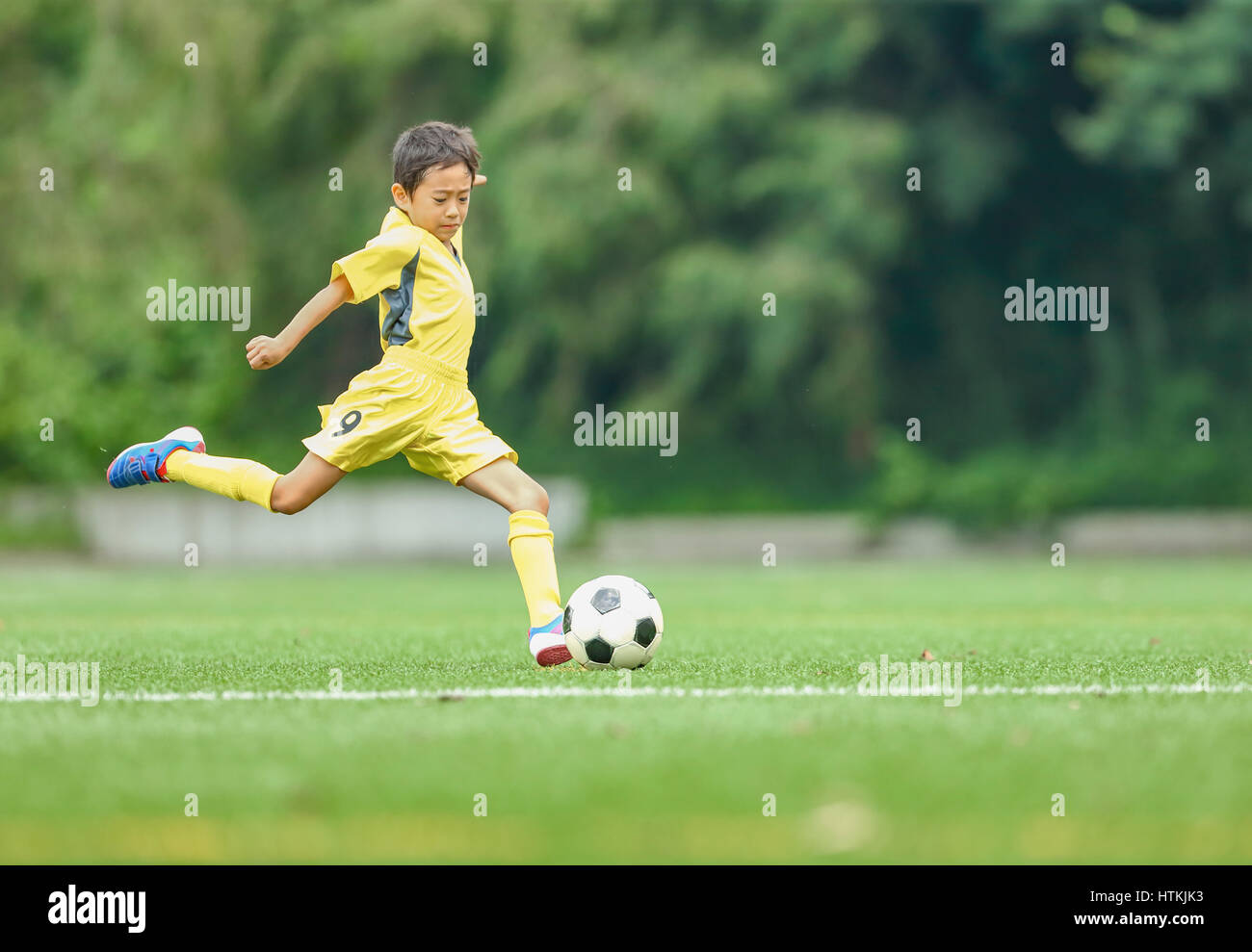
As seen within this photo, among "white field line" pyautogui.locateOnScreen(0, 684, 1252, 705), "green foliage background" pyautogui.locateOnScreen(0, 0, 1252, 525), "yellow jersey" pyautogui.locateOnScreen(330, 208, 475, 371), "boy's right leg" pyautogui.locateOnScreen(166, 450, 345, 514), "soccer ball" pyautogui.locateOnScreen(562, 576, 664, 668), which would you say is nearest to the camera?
"white field line" pyautogui.locateOnScreen(0, 684, 1252, 705)

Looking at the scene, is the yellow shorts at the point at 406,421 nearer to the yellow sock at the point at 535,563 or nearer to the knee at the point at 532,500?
the knee at the point at 532,500

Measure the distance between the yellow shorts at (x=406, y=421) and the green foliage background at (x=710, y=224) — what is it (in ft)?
51.9

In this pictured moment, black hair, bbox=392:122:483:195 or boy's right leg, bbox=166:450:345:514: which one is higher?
black hair, bbox=392:122:483:195

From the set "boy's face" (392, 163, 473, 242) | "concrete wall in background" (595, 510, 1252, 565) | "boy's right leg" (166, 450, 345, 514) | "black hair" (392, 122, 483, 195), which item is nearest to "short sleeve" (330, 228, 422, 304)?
"boy's face" (392, 163, 473, 242)

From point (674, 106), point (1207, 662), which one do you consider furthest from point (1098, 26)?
point (1207, 662)

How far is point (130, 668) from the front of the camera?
254 inches

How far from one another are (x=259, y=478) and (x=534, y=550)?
1137 millimetres

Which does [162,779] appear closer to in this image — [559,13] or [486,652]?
[486,652]

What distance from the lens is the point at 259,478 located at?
6539 mm

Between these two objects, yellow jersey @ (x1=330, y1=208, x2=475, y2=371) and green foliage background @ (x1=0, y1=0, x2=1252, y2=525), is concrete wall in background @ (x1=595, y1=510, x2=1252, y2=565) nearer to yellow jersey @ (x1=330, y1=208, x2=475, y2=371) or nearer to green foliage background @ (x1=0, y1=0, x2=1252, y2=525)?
green foliage background @ (x1=0, y1=0, x2=1252, y2=525)

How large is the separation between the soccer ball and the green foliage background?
16279 mm

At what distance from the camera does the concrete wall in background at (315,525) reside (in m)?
22.4

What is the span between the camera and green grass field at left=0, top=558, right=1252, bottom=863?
3379 millimetres

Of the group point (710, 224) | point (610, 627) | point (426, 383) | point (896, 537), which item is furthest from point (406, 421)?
point (896, 537)
